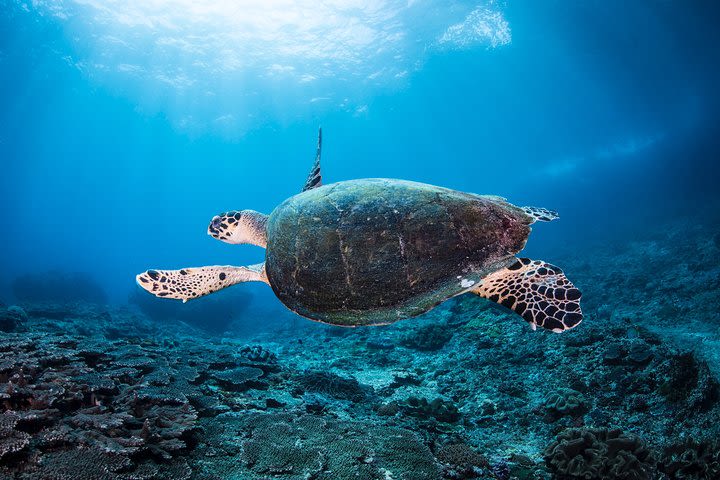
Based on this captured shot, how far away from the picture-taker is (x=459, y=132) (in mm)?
56781

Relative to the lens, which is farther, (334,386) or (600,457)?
(334,386)

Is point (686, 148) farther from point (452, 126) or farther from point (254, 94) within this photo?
point (254, 94)

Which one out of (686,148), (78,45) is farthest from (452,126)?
(78,45)

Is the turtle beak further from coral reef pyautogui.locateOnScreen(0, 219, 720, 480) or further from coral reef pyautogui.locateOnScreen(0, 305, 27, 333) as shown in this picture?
coral reef pyautogui.locateOnScreen(0, 305, 27, 333)

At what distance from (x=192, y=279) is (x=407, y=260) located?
307cm

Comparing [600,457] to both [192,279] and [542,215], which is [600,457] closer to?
[542,215]

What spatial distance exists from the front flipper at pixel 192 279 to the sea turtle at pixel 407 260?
1.11 meters

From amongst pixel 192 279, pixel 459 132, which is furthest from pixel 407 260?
pixel 459 132

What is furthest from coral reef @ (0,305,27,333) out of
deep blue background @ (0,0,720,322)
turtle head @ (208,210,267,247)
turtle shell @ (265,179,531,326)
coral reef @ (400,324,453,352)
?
deep blue background @ (0,0,720,322)

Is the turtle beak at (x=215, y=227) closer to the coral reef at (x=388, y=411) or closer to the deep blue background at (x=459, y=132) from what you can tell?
the coral reef at (x=388, y=411)

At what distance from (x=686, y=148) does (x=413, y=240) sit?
61.8 m

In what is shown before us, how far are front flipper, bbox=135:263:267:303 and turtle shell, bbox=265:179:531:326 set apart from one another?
4.08ft

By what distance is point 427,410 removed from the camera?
5.01m

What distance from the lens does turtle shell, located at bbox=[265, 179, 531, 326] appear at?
10.3 feet
